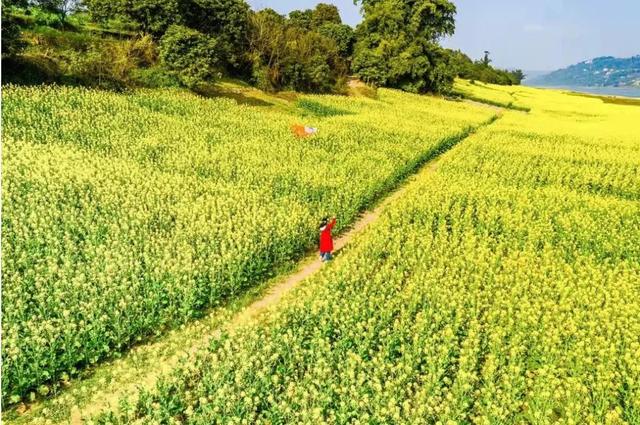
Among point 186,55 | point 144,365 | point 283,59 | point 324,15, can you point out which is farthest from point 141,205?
point 324,15

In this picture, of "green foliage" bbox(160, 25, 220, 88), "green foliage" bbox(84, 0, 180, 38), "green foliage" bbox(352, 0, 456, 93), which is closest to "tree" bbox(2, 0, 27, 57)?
"green foliage" bbox(160, 25, 220, 88)

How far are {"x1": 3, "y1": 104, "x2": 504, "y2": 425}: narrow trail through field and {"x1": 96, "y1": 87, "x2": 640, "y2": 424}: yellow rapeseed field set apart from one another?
2.22 ft

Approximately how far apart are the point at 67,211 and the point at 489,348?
13.7 m

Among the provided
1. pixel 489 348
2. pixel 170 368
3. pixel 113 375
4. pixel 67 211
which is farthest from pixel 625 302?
pixel 67 211

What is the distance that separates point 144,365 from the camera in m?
10.8

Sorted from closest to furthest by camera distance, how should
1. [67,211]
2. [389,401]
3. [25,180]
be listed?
[389,401]
[67,211]
[25,180]

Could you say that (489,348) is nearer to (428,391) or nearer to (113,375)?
(428,391)

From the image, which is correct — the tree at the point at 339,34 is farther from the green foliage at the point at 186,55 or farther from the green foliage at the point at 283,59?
the green foliage at the point at 186,55

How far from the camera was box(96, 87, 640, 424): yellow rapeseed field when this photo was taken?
9.57m

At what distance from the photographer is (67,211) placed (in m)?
16.9

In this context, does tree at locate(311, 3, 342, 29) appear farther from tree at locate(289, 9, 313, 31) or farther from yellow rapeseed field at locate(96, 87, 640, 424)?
yellow rapeseed field at locate(96, 87, 640, 424)

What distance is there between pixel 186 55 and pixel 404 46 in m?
40.3

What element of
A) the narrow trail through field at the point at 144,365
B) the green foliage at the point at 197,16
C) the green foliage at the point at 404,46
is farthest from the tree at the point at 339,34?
the narrow trail through field at the point at 144,365

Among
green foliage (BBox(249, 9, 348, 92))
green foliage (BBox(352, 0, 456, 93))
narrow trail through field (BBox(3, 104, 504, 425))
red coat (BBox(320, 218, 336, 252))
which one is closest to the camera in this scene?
narrow trail through field (BBox(3, 104, 504, 425))
